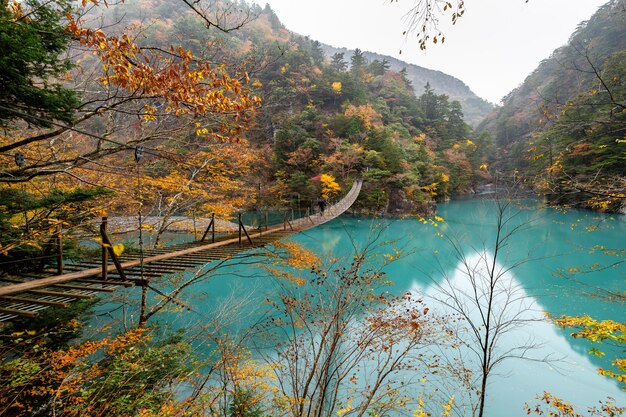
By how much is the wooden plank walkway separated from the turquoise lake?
1.04m

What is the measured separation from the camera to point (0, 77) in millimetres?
1713

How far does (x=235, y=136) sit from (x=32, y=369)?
246cm

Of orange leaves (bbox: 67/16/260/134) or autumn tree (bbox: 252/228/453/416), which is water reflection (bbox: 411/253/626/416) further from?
orange leaves (bbox: 67/16/260/134)

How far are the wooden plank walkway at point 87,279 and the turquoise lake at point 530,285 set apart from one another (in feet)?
3.43

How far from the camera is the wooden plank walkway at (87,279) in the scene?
53.3 inches

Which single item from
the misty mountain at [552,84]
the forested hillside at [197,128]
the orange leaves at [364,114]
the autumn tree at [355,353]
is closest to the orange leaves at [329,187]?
the forested hillside at [197,128]

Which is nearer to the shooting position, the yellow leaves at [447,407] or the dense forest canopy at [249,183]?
the dense forest canopy at [249,183]

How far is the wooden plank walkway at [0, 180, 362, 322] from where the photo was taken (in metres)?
1.35

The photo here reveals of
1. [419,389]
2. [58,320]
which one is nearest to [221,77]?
[58,320]

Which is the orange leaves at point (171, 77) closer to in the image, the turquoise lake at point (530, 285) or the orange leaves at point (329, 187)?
the turquoise lake at point (530, 285)

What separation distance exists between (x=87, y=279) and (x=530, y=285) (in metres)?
8.39

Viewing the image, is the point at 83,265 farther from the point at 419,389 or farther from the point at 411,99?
the point at 411,99

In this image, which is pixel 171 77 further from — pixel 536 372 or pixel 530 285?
pixel 530 285

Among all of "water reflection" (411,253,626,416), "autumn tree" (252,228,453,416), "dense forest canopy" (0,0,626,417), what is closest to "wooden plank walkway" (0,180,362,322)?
"dense forest canopy" (0,0,626,417)
